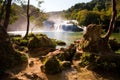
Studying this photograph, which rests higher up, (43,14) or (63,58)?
(43,14)

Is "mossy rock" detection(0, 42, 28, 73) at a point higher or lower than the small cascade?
higher

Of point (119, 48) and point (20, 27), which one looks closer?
point (119, 48)

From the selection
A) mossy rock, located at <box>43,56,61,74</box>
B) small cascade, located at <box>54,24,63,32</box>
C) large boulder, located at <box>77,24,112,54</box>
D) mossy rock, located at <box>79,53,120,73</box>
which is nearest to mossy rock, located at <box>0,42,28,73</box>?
mossy rock, located at <box>43,56,61,74</box>

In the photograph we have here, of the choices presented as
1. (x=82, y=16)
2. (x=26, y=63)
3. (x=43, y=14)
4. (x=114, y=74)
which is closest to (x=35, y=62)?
(x=26, y=63)

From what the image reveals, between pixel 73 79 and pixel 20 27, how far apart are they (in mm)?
92045

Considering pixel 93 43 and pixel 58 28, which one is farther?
pixel 58 28

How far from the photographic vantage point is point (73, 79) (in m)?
Answer: 11.0

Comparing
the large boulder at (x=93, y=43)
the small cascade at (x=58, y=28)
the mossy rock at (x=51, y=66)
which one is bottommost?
the small cascade at (x=58, y=28)

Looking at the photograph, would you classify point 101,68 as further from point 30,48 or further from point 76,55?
point 30,48

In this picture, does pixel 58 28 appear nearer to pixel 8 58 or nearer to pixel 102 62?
pixel 102 62

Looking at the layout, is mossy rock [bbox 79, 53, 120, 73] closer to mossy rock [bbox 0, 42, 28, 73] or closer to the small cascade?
mossy rock [bbox 0, 42, 28, 73]

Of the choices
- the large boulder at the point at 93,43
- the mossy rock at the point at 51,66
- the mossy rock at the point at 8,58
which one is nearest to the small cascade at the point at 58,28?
the large boulder at the point at 93,43

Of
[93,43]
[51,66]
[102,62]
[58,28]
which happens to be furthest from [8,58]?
[58,28]

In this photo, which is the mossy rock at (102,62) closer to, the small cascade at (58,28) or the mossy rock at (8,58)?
the mossy rock at (8,58)
